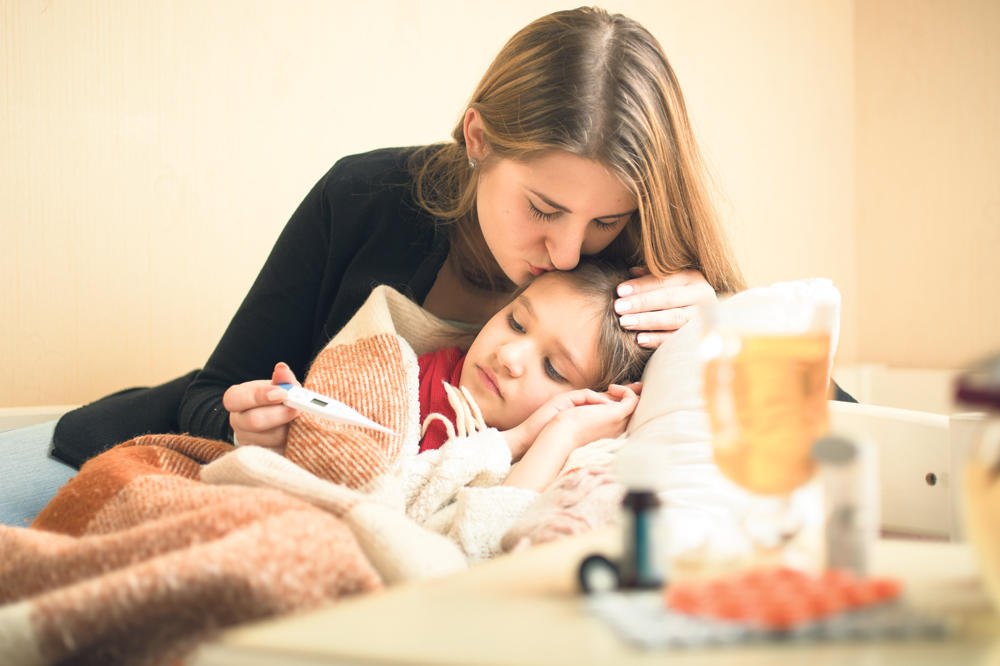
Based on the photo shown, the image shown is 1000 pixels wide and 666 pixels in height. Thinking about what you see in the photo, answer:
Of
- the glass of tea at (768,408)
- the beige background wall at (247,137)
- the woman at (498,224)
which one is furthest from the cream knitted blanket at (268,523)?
the beige background wall at (247,137)

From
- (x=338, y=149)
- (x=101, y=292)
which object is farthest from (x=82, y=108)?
(x=338, y=149)

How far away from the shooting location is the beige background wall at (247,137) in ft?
5.37

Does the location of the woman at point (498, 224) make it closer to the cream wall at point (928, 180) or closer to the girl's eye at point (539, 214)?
the girl's eye at point (539, 214)

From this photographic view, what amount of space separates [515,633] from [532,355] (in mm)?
803

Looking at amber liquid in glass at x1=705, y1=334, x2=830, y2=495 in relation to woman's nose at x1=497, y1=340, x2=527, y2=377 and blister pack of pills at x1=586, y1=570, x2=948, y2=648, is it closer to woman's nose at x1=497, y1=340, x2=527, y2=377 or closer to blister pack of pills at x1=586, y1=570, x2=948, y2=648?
blister pack of pills at x1=586, y1=570, x2=948, y2=648

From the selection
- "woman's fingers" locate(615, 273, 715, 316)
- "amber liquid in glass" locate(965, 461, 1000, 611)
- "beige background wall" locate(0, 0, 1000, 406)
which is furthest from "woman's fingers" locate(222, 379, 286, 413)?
"beige background wall" locate(0, 0, 1000, 406)

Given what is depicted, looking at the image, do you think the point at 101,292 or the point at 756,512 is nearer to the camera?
the point at 756,512

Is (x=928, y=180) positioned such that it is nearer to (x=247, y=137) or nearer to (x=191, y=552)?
(x=247, y=137)

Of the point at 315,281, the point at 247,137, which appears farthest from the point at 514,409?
the point at 247,137

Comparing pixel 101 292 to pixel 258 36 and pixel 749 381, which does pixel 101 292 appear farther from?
pixel 749 381

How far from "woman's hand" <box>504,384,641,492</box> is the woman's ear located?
0.40 meters

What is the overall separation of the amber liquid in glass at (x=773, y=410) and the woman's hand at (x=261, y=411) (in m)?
0.57

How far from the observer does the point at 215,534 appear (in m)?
0.57

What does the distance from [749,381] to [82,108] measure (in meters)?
1.58
